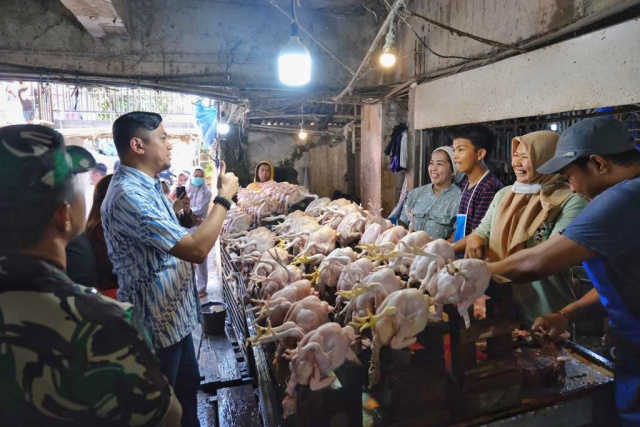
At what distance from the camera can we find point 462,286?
1813 mm

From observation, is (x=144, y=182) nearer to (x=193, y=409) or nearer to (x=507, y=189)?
(x=193, y=409)

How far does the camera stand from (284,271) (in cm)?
264

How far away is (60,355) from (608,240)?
7.18 ft

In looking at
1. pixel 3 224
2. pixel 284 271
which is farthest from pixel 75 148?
pixel 284 271

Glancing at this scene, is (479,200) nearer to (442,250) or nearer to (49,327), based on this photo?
(442,250)

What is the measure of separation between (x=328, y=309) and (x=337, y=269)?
455 millimetres

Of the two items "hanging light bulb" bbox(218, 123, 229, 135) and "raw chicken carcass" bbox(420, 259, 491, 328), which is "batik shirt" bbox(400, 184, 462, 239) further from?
"hanging light bulb" bbox(218, 123, 229, 135)

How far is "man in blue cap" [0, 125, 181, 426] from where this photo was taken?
1.00 meters

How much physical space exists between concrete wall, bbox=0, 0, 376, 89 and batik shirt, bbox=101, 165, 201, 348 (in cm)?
403

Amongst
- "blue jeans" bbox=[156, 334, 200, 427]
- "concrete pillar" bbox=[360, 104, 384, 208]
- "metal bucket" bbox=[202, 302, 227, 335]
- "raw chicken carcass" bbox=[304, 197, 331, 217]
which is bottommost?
"metal bucket" bbox=[202, 302, 227, 335]

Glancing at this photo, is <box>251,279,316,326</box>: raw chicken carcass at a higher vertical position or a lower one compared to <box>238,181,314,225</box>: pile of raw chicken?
lower

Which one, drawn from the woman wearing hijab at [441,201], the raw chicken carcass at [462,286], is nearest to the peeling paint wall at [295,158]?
the woman wearing hijab at [441,201]

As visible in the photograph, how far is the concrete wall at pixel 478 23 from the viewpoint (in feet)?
12.6

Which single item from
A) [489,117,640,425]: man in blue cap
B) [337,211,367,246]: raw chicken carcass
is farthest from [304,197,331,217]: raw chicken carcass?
[489,117,640,425]: man in blue cap
